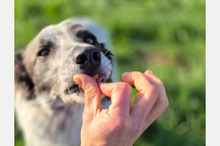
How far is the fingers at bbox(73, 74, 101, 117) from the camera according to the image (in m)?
1.46

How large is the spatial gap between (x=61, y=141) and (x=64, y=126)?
124 mm

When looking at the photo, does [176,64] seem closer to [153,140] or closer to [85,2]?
[153,140]

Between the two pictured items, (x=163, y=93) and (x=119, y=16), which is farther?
(x=119, y=16)

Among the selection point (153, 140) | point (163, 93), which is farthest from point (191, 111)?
point (163, 93)

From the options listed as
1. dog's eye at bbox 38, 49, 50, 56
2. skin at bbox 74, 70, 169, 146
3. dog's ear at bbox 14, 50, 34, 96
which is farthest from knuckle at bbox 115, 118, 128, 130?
dog's ear at bbox 14, 50, 34, 96

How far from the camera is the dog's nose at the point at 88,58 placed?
1636 millimetres

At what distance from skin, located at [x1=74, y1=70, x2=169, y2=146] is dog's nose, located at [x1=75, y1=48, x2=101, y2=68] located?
9 cm

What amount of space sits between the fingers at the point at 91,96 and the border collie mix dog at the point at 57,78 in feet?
0.43

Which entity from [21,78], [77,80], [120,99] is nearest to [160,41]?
[21,78]

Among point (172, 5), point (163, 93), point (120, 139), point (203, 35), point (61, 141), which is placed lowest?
point (61, 141)

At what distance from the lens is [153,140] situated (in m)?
2.64

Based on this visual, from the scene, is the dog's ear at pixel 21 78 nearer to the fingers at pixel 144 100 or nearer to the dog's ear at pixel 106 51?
the dog's ear at pixel 106 51

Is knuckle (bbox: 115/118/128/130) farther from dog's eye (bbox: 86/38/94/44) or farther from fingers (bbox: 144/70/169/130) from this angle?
dog's eye (bbox: 86/38/94/44)

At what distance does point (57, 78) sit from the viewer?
183 cm
